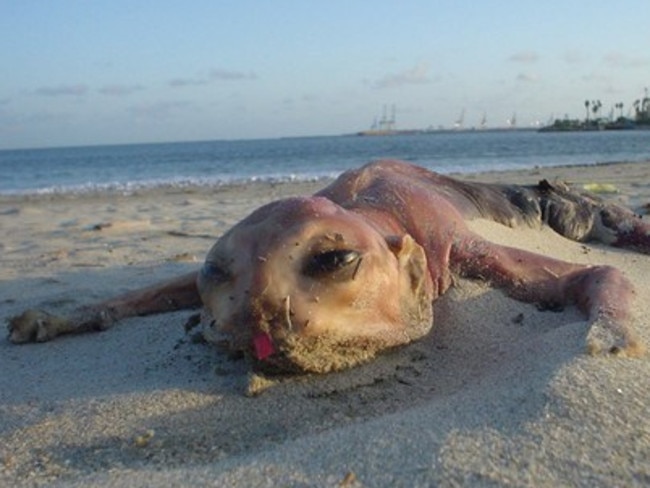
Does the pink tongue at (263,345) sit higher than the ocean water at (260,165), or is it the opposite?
the pink tongue at (263,345)

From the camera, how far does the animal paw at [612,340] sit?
8.88 ft

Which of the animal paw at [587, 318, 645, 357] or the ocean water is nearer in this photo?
the animal paw at [587, 318, 645, 357]

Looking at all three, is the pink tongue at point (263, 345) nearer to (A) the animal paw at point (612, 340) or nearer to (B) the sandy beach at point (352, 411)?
(B) the sandy beach at point (352, 411)

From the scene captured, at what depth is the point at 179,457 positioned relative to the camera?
92.0 inches

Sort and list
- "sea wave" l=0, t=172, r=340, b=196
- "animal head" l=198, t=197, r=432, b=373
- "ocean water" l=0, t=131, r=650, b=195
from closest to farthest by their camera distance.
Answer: "animal head" l=198, t=197, r=432, b=373
"sea wave" l=0, t=172, r=340, b=196
"ocean water" l=0, t=131, r=650, b=195

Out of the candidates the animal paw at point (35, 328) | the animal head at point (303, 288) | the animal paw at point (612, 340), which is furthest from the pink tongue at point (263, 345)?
the animal paw at point (35, 328)

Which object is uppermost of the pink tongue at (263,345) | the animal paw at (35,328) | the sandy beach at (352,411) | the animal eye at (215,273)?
the animal eye at (215,273)

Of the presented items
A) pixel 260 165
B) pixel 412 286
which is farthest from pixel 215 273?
pixel 260 165

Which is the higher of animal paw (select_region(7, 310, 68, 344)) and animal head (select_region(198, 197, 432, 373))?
animal head (select_region(198, 197, 432, 373))

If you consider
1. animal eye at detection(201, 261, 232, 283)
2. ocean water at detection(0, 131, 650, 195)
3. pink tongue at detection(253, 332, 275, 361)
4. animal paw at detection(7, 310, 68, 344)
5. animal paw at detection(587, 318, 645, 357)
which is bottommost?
ocean water at detection(0, 131, 650, 195)

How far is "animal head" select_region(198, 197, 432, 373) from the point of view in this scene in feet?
8.59

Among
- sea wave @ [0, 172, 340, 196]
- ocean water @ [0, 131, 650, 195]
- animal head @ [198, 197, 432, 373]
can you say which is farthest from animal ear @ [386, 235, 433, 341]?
ocean water @ [0, 131, 650, 195]

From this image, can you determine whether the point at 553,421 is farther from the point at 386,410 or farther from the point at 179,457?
the point at 179,457

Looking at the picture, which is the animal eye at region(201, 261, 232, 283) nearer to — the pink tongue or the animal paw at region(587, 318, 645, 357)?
the pink tongue
